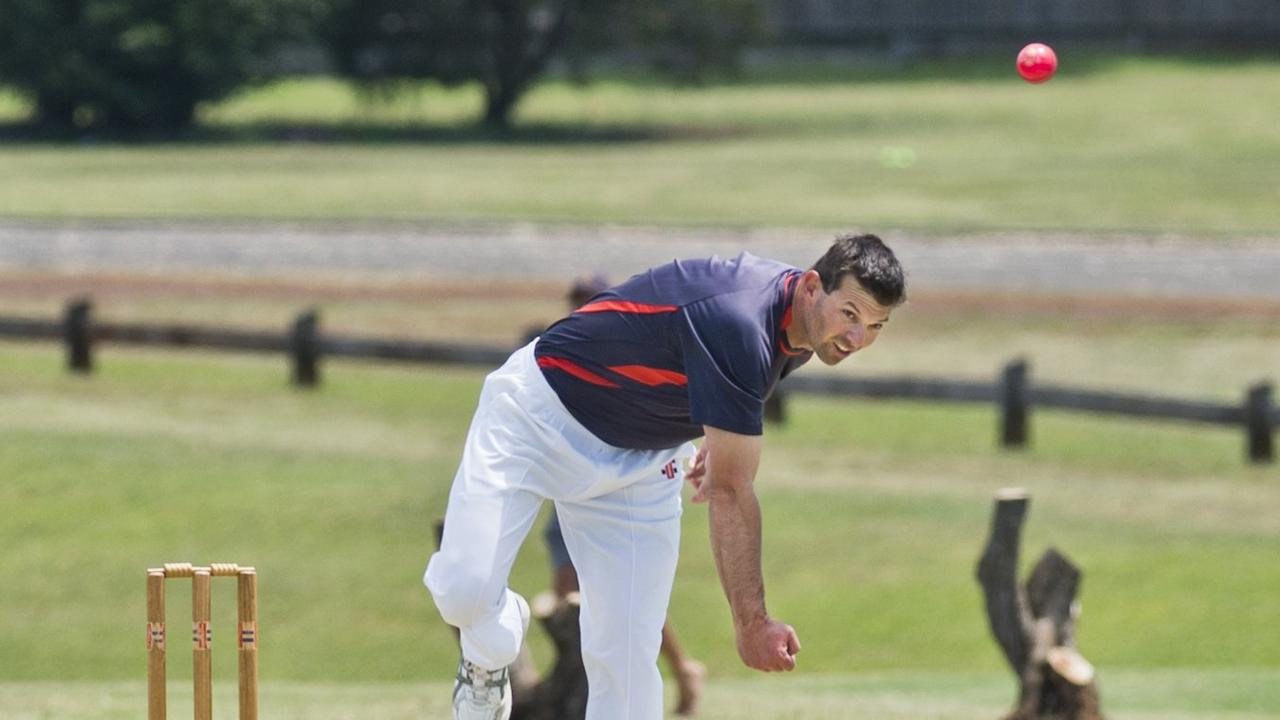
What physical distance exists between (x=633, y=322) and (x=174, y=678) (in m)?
7.01

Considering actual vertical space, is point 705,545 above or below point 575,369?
below

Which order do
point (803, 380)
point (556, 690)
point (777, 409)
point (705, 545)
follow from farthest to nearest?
point (777, 409) < point (803, 380) < point (705, 545) < point (556, 690)

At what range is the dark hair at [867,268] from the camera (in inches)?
→ 226

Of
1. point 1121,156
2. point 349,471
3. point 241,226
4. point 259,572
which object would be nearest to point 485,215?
point 241,226

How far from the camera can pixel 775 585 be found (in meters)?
14.4

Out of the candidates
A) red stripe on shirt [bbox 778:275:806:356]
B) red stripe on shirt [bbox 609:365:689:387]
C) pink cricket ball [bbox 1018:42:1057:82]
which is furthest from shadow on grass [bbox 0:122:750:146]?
red stripe on shirt [bbox 778:275:806:356]

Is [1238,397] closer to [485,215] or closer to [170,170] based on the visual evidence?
[485,215]

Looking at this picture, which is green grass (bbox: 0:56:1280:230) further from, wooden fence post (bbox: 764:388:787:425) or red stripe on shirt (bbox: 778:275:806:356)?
red stripe on shirt (bbox: 778:275:806:356)

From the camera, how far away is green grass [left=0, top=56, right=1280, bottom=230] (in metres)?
37.9

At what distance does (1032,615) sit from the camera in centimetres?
944

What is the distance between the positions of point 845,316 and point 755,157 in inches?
1661

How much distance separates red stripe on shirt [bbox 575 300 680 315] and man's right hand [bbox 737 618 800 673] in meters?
0.92

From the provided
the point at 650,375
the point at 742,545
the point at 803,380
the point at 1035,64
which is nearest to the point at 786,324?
the point at 650,375

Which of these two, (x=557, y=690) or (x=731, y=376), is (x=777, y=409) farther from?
(x=731, y=376)
